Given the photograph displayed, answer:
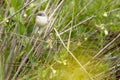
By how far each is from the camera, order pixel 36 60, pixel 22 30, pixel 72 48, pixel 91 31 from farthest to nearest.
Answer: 1. pixel 91 31
2. pixel 72 48
3. pixel 36 60
4. pixel 22 30

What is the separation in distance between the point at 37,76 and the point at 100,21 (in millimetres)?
449

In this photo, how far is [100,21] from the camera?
169 cm

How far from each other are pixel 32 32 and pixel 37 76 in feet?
0.58

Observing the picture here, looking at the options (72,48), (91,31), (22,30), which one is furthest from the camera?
(91,31)

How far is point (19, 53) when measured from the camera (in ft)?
4.71

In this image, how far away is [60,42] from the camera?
149 cm

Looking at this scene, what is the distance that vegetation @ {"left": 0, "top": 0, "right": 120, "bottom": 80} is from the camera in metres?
1.35

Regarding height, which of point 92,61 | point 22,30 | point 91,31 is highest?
point 22,30

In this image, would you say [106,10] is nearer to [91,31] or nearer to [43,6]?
[91,31]

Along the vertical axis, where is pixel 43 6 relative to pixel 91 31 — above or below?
above

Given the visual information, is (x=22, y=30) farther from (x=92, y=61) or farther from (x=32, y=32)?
(x=92, y=61)

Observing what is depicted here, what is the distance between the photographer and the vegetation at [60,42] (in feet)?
4.44

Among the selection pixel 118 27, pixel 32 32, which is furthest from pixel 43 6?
pixel 118 27

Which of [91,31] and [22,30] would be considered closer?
[22,30]
